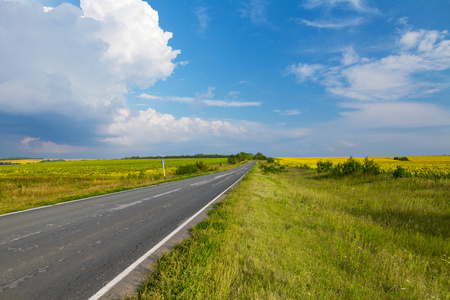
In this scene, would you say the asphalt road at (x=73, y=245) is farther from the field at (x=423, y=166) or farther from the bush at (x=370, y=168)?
the field at (x=423, y=166)

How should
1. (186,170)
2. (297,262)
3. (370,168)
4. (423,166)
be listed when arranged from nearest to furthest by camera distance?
(297,262) → (370,168) → (423,166) → (186,170)

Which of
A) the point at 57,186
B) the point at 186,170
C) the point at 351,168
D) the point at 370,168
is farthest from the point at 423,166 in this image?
the point at 57,186

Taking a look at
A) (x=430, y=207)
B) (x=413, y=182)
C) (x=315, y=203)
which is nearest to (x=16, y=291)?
(x=315, y=203)

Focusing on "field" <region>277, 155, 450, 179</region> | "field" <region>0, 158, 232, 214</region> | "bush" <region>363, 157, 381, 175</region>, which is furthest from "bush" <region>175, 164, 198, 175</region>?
"field" <region>277, 155, 450, 179</region>

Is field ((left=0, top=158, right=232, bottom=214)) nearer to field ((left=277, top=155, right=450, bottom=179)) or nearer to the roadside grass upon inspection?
the roadside grass

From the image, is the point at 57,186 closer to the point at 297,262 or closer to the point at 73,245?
the point at 73,245

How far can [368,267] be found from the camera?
4199 millimetres

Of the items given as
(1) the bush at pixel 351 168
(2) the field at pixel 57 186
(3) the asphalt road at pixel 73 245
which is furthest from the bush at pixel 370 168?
(2) the field at pixel 57 186

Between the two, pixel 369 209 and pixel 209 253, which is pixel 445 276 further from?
pixel 369 209

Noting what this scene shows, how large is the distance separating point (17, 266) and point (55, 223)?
9.58 ft

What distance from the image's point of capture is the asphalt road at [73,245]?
3.14 m

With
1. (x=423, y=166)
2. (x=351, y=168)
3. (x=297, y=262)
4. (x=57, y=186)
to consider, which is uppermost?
(x=351, y=168)

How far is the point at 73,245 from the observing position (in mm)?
4570

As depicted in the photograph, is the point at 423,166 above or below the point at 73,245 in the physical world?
above
